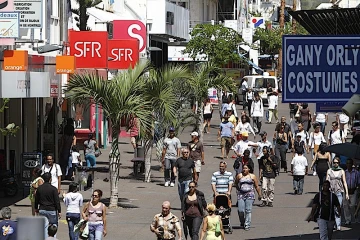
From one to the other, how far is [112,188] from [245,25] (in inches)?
1977

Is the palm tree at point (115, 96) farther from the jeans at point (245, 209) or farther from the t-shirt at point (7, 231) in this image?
the t-shirt at point (7, 231)

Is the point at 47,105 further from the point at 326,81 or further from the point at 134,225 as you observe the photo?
the point at 326,81

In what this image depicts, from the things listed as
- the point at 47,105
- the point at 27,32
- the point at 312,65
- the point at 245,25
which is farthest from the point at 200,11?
the point at 312,65

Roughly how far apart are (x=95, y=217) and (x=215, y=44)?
29.7 m

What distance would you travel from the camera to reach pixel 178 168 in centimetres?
2269

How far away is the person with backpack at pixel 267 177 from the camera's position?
2419 centimetres

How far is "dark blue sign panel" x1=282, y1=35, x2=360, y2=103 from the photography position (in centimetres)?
1262

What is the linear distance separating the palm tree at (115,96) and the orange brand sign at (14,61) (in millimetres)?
2363

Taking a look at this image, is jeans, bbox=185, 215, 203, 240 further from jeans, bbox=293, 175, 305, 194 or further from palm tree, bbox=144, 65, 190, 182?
jeans, bbox=293, 175, 305, 194

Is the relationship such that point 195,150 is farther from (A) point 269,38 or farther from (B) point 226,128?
(A) point 269,38

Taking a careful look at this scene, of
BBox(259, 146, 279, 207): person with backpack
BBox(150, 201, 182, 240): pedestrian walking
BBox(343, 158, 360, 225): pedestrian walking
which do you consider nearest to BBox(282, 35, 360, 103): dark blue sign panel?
BBox(150, 201, 182, 240): pedestrian walking

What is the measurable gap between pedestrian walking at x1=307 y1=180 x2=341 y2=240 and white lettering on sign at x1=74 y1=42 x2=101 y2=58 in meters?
11.0

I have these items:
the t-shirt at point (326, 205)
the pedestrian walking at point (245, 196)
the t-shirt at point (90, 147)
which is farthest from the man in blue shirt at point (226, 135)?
the t-shirt at point (326, 205)

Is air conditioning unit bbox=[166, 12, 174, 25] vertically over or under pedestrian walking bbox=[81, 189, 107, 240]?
over
